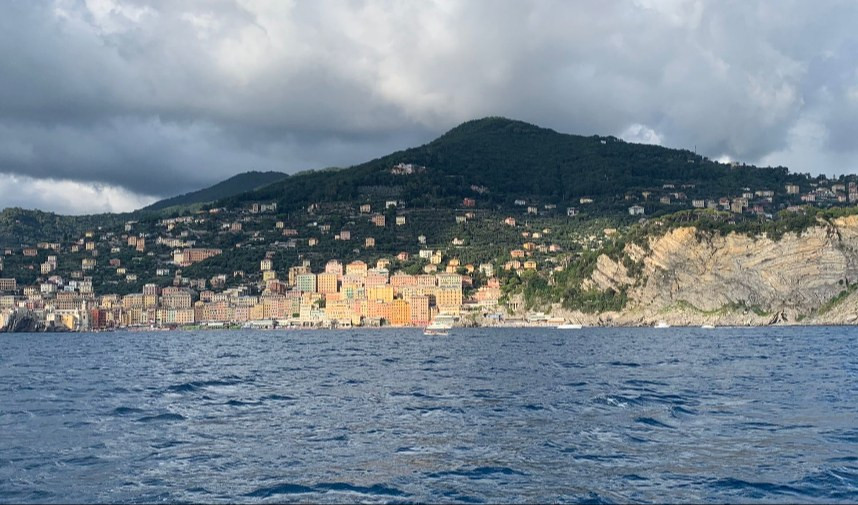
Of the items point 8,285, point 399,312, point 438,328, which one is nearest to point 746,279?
point 438,328

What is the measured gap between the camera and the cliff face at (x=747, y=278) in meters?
105

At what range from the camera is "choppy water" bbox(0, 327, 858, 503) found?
14789mm

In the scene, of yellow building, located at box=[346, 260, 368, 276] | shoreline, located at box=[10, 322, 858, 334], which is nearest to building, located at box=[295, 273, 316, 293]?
yellow building, located at box=[346, 260, 368, 276]

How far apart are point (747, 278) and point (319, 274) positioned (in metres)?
85.7

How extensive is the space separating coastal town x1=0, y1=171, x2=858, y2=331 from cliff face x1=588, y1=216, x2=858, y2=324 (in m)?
25.1

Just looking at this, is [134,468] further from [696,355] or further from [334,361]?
[696,355]

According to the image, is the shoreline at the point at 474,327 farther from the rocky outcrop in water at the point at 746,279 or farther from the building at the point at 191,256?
the building at the point at 191,256

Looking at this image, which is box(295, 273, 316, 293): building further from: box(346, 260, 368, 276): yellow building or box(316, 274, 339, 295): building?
box(346, 260, 368, 276): yellow building

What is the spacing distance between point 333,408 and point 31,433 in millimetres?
8005

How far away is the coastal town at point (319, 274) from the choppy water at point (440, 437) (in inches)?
4061

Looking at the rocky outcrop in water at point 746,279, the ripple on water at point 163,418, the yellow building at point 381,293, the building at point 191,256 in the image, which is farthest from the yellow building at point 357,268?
the ripple on water at point 163,418

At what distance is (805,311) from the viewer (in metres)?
106

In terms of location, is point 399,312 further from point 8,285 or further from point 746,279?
point 8,285

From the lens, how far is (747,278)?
360ft
